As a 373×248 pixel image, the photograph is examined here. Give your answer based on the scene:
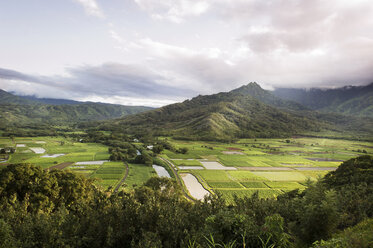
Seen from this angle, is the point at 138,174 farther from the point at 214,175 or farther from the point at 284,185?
the point at 284,185

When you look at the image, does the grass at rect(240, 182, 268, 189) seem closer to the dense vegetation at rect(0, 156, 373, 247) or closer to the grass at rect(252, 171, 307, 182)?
the grass at rect(252, 171, 307, 182)

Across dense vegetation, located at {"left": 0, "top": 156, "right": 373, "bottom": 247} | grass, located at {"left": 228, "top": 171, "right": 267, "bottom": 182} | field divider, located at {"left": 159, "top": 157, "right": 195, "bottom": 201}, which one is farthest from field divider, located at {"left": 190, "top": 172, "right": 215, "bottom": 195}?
dense vegetation, located at {"left": 0, "top": 156, "right": 373, "bottom": 247}

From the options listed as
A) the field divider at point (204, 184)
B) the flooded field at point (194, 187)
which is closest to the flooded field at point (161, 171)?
the flooded field at point (194, 187)

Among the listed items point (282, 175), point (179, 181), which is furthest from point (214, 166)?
point (282, 175)

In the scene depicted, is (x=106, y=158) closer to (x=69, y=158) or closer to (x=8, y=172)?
(x=69, y=158)

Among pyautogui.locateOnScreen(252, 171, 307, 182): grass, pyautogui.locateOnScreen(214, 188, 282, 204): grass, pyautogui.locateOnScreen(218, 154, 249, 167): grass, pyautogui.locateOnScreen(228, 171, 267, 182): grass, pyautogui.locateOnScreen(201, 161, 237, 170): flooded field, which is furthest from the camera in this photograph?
pyautogui.locateOnScreen(218, 154, 249, 167): grass

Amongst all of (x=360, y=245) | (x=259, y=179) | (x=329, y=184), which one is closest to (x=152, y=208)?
(x=360, y=245)

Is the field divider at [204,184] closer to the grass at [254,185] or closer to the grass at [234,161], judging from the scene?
the grass at [254,185]

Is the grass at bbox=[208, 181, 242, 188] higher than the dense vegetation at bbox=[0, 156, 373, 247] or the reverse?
the reverse
